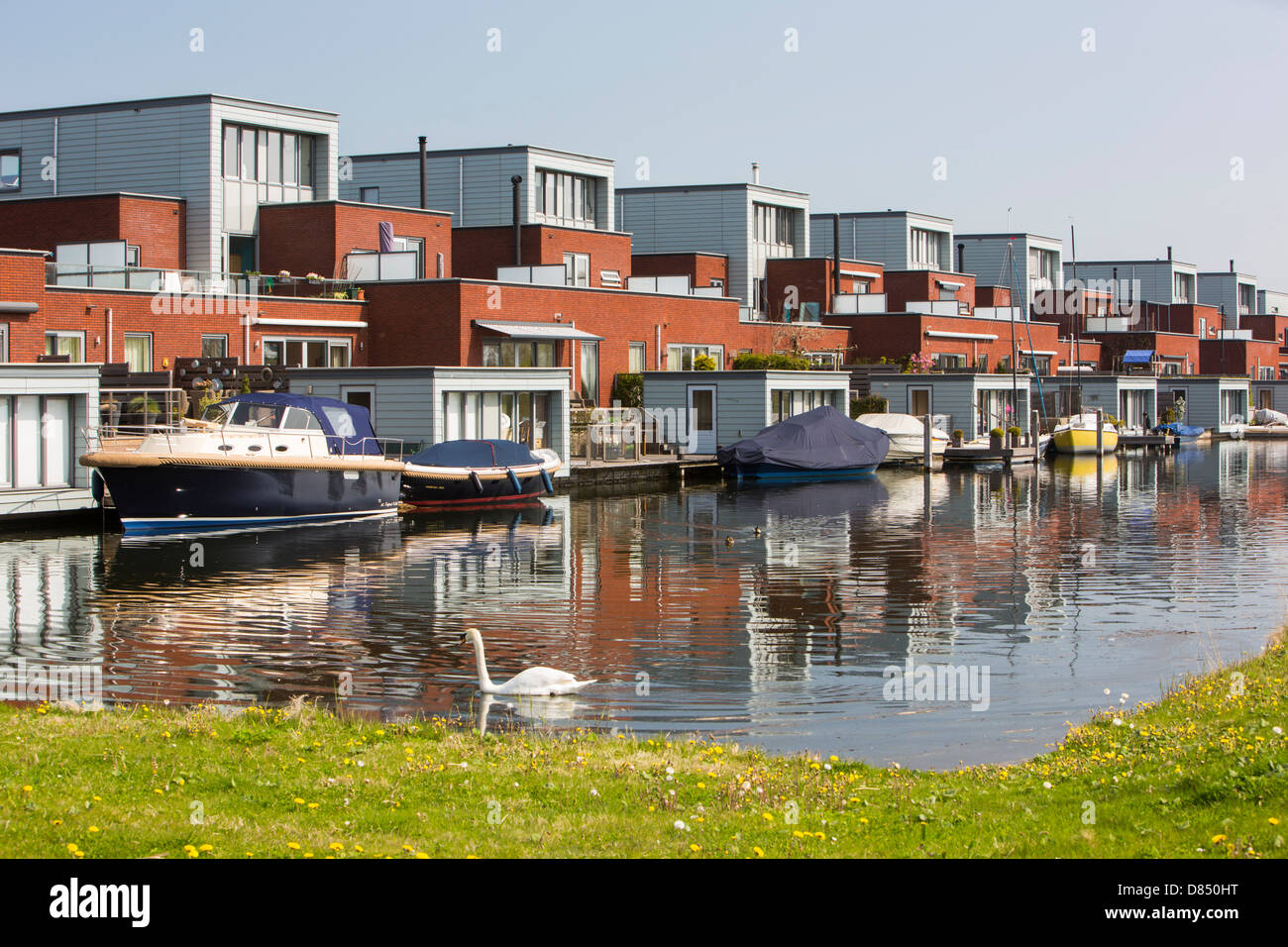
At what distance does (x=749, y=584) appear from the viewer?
2525cm

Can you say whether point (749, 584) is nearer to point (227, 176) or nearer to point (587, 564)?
point (587, 564)

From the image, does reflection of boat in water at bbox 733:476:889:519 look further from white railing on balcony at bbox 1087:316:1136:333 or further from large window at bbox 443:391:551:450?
white railing on balcony at bbox 1087:316:1136:333

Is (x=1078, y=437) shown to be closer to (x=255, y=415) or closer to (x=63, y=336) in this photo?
(x=255, y=415)

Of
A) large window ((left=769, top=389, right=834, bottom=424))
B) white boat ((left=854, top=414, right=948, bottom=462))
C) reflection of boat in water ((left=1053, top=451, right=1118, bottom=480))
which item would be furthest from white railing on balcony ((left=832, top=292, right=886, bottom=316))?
large window ((left=769, top=389, right=834, bottom=424))

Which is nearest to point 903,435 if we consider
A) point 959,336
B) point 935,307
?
point 935,307

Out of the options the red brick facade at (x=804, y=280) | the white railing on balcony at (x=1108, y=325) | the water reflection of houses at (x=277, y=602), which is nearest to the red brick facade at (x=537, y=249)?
the red brick facade at (x=804, y=280)

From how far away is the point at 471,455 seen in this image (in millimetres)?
38656

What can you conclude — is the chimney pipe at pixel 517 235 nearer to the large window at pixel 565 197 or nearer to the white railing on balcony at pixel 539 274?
the large window at pixel 565 197

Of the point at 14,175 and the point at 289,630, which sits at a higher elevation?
the point at 14,175

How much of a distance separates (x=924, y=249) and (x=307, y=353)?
62.2 m

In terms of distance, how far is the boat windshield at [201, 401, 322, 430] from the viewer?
110ft

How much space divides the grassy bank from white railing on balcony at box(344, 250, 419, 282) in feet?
134
